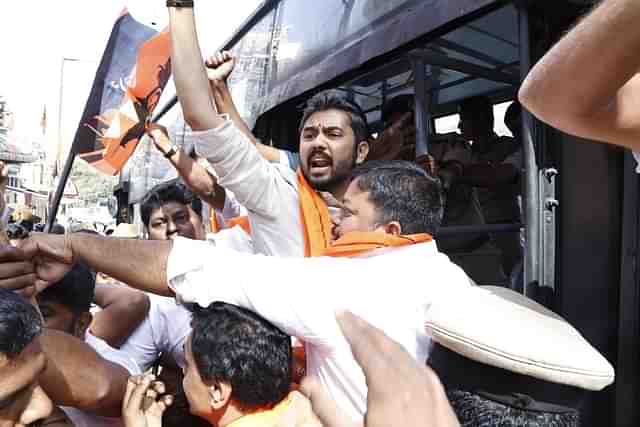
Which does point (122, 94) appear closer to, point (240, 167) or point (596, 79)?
point (240, 167)

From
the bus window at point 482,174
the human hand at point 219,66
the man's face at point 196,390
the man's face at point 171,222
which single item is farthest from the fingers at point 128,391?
the bus window at point 482,174

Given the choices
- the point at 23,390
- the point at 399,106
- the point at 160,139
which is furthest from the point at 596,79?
the point at 399,106

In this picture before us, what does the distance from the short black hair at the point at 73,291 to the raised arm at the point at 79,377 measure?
0.98ft

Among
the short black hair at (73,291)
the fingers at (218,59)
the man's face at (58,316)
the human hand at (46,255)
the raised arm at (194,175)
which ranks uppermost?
the fingers at (218,59)

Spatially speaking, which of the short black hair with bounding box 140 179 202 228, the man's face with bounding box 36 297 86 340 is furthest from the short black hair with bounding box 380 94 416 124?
the man's face with bounding box 36 297 86 340

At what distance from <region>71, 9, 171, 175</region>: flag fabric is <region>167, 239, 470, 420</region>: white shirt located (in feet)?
7.44

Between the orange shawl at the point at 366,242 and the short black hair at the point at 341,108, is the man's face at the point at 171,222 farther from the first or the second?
the orange shawl at the point at 366,242

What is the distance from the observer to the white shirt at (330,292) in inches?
48.6

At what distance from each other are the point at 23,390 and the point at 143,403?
1.02 ft

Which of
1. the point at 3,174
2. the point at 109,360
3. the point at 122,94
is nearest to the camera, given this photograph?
the point at 3,174

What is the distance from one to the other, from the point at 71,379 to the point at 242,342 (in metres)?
0.41

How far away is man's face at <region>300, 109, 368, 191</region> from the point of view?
201 centimetres

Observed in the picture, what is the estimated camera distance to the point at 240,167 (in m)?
1.77

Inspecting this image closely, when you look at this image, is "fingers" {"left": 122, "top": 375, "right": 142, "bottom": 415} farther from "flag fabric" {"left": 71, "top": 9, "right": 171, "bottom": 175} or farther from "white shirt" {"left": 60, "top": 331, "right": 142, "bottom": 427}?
"flag fabric" {"left": 71, "top": 9, "right": 171, "bottom": 175}
